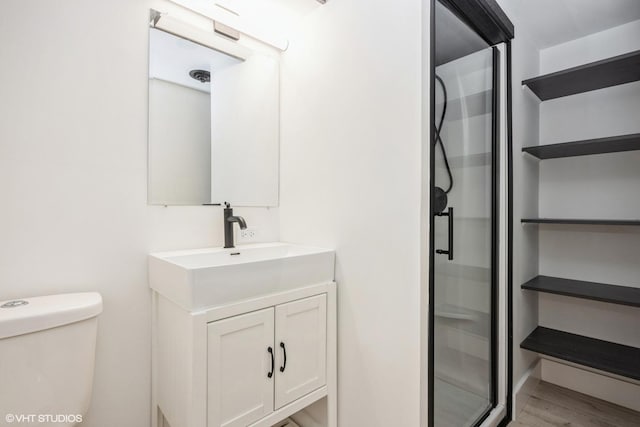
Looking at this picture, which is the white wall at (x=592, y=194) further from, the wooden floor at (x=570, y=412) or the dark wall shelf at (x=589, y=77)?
the wooden floor at (x=570, y=412)

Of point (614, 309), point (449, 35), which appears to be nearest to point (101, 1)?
point (449, 35)

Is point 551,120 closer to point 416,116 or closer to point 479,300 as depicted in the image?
point 479,300

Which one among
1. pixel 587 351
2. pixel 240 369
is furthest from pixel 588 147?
pixel 240 369

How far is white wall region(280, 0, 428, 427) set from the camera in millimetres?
1264

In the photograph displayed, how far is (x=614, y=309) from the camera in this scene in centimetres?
195

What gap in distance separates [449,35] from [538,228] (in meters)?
1.51

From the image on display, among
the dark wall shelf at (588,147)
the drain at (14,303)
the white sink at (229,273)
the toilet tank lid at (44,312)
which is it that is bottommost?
the toilet tank lid at (44,312)

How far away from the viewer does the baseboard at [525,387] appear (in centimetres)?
180

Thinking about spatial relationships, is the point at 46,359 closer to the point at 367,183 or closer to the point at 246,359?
the point at 246,359

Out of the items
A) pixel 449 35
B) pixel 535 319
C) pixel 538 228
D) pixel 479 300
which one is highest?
pixel 449 35

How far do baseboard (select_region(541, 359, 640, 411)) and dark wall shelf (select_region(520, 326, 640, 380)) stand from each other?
0.21 m

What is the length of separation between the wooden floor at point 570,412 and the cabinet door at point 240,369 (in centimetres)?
143

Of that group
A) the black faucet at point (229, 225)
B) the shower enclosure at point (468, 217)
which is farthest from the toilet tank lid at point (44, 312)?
the shower enclosure at point (468, 217)

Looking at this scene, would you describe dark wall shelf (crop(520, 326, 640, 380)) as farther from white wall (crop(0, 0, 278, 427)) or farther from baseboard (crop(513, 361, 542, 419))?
white wall (crop(0, 0, 278, 427))
